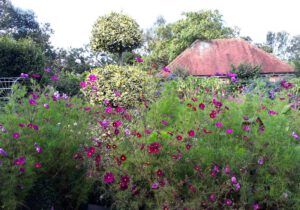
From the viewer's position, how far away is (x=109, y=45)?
10711 millimetres

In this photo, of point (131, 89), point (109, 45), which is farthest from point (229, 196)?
point (109, 45)

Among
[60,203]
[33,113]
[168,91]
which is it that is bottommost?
[60,203]

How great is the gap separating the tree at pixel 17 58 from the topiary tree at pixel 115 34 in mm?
2523

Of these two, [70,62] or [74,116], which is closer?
[74,116]

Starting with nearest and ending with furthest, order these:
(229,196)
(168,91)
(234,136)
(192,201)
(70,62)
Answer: (192,201), (229,196), (234,136), (168,91), (70,62)

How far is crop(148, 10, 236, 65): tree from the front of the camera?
1008 inches

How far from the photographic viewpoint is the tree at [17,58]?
38.8 feet

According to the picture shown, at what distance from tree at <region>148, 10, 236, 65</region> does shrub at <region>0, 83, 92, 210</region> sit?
2290 centimetres

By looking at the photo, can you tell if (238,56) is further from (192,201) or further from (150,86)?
(192,201)

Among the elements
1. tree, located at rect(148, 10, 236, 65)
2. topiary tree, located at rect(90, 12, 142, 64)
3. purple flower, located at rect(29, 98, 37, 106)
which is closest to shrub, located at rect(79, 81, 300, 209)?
purple flower, located at rect(29, 98, 37, 106)

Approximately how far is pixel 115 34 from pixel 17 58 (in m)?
3.81

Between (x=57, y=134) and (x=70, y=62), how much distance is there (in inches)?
1134

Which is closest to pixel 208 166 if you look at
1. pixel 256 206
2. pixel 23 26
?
pixel 256 206

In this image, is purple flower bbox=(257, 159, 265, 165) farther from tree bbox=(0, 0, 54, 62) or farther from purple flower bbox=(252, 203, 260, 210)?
tree bbox=(0, 0, 54, 62)
